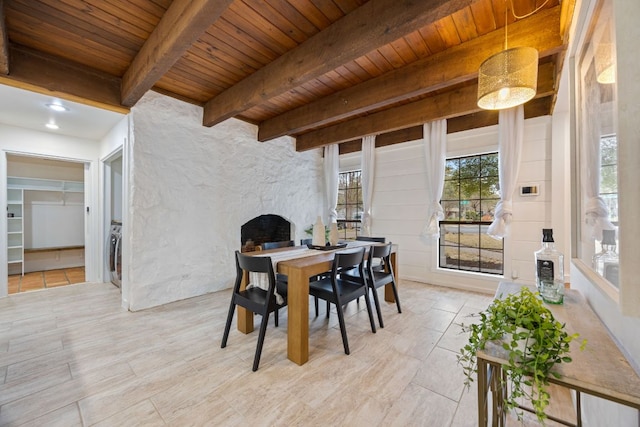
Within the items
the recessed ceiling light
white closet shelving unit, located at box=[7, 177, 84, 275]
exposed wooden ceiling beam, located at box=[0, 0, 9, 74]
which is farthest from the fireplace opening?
white closet shelving unit, located at box=[7, 177, 84, 275]

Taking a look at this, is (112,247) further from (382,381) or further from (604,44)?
(604,44)

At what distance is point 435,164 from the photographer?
3.88 metres

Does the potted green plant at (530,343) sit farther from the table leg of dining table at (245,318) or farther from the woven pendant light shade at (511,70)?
the table leg of dining table at (245,318)

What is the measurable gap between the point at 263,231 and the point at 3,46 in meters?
3.54

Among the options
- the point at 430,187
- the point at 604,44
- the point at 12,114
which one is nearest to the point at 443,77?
the point at 604,44

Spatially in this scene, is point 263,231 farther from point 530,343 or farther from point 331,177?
point 530,343

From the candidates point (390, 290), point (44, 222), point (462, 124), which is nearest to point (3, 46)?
point (390, 290)

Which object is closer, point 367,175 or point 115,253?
point 115,253

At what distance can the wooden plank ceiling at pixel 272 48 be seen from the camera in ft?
5.97

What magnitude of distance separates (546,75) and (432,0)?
194 centimetres

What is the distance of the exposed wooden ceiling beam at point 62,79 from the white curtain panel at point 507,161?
181 inches

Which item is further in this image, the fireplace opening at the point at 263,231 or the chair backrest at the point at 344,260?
the fireplace opening at the point at 263,231

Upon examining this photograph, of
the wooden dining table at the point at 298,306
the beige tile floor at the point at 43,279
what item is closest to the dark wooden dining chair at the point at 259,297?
the wooden dining table at the point at 298,306

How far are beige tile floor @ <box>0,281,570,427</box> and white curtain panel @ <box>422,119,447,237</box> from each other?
1.43m
